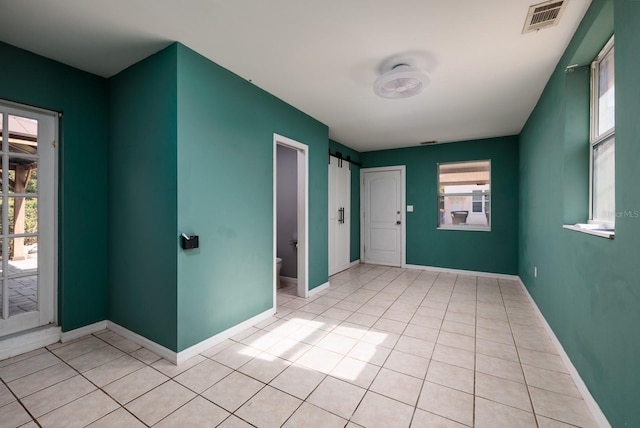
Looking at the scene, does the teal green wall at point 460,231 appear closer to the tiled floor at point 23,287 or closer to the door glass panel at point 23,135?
the door glass panel at point 23,135

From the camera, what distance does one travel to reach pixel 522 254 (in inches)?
169

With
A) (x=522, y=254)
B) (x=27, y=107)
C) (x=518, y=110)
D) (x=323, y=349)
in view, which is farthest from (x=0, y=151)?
(x=522, y=254)

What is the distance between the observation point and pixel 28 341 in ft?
7.63

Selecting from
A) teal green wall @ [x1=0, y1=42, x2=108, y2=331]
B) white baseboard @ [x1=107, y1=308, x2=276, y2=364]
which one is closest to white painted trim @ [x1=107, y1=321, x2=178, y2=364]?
white baseboard @ [x1=107, y1=308, x2=276, y2=364]

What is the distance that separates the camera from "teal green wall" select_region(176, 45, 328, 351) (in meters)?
2.24

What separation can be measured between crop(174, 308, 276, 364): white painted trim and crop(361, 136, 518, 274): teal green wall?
362 cm

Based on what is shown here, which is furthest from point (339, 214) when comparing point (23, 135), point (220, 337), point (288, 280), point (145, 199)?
point (23, 135)

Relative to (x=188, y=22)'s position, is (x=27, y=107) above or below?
below

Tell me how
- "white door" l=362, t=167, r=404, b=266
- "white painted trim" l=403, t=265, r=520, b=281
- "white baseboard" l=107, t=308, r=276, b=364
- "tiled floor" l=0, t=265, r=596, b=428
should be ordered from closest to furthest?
"tiled floor" l=0, t=265, r=596, b=428
"white baseboard" l=107, t=308, r=276, b=364
"white painted trim" l=403, t=265, r=520, b=281
"white door" l=362, t=167, r=404, b=266

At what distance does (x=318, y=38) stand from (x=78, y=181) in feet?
8.44

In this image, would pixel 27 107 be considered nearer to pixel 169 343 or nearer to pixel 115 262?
pixel 115 262

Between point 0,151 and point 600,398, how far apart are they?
15.2 feet

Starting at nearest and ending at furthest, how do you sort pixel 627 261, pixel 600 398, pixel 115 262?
pixel 627 261
pixel 600 398
pixel 115 262

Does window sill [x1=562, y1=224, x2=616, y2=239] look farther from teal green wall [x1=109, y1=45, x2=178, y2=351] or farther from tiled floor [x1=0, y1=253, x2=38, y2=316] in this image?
tiled floor [x1=0, y1=253, x2=38, y2=316]
